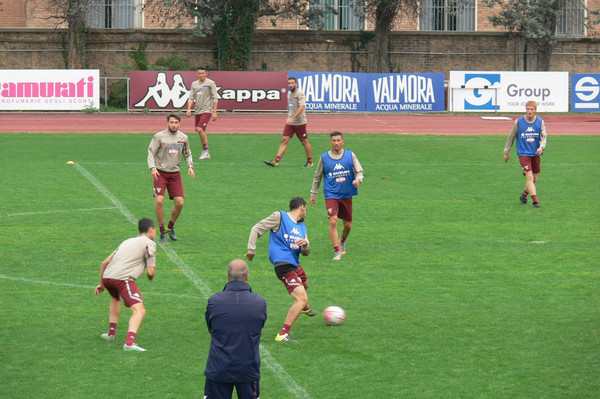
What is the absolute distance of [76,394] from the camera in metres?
9.39

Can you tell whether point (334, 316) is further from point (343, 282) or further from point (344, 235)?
point (344, 235)

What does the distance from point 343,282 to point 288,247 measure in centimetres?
322

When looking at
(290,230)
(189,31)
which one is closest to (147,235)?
(290,230)

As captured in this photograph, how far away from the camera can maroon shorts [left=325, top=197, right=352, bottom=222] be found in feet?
A: 50.5

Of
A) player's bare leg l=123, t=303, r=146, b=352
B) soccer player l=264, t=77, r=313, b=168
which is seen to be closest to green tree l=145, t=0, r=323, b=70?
soccer player l=264, t=77, r=313, b=168

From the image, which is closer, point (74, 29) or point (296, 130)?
point (296, 130)

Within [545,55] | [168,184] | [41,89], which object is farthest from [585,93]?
[168,184]

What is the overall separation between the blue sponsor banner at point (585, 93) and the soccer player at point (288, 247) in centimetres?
3117

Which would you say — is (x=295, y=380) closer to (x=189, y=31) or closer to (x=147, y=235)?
(x=147, y=235)

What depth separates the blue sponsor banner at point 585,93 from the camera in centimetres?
3988

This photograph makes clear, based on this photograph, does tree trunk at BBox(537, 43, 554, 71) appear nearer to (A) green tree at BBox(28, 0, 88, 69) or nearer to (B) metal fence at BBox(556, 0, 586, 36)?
(B) metal fence at BBox(556, 0, 586, 36)

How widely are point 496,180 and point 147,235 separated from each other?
14929mm

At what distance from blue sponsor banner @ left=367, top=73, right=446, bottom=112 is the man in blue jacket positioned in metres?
31.7

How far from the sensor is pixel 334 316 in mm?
11688
